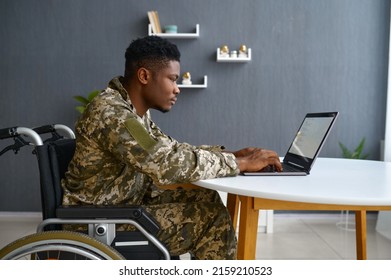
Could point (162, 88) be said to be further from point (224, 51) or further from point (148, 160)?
point (224, 51)

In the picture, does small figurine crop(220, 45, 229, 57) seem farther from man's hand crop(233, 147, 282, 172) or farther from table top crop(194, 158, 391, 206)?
man's hand crop(233, 147, 282, 172)

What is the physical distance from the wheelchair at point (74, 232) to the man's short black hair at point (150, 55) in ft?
1.21

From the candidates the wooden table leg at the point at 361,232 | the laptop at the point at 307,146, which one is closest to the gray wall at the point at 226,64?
the wooden table leg at the point at 361,232

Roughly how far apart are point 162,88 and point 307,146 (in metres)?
0.58

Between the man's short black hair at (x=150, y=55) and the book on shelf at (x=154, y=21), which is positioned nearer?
the man's short black hair at (x=150, y=55)

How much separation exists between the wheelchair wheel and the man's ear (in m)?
0.61

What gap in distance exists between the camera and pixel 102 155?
147 cm

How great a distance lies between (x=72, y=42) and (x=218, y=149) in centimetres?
246

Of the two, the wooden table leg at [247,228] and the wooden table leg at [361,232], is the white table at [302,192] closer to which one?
the wooden table leg at [247,228]

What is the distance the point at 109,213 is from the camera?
1289 mm

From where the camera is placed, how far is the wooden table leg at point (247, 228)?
140 cm
